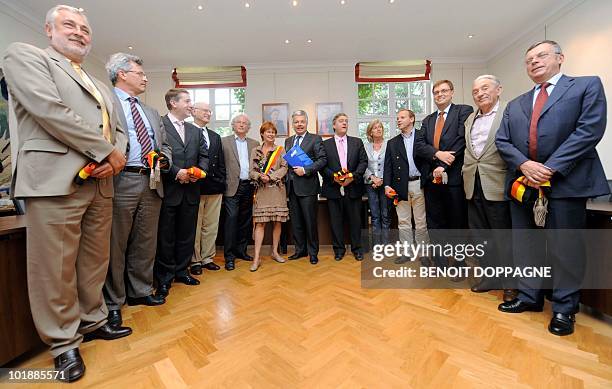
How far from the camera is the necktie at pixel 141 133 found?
1.97 m

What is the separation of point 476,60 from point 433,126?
16.6 feet

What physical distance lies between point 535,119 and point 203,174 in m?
2.58

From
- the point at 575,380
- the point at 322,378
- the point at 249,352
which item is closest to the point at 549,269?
the point at 575,380

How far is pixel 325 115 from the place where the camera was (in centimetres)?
641

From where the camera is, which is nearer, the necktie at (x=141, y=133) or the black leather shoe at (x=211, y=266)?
the necktie at (x=141, y=133)

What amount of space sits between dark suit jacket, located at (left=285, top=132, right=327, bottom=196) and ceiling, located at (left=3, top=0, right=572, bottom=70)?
7.64 ft

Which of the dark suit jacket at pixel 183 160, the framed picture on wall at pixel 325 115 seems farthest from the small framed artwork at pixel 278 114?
the dark suit jacket at pixel 183 160

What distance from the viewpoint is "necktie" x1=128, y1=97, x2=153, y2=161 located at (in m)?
1.97

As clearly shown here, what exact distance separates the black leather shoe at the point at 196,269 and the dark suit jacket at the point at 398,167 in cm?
226

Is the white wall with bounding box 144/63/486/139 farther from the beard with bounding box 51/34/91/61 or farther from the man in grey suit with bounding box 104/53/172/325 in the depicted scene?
the beard with bounding box 51/34/91/61

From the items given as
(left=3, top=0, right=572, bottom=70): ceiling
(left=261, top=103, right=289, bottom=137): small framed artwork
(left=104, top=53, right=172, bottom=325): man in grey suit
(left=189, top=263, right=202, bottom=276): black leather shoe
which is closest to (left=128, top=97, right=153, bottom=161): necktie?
(left=104, top=53, right=172, bottom=325): man in grey suit

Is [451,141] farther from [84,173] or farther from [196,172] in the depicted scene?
[84,173]

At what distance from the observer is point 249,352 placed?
1511 mm

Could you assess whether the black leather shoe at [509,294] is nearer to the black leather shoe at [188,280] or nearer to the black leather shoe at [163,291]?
the black leather shoe at [188,280]
